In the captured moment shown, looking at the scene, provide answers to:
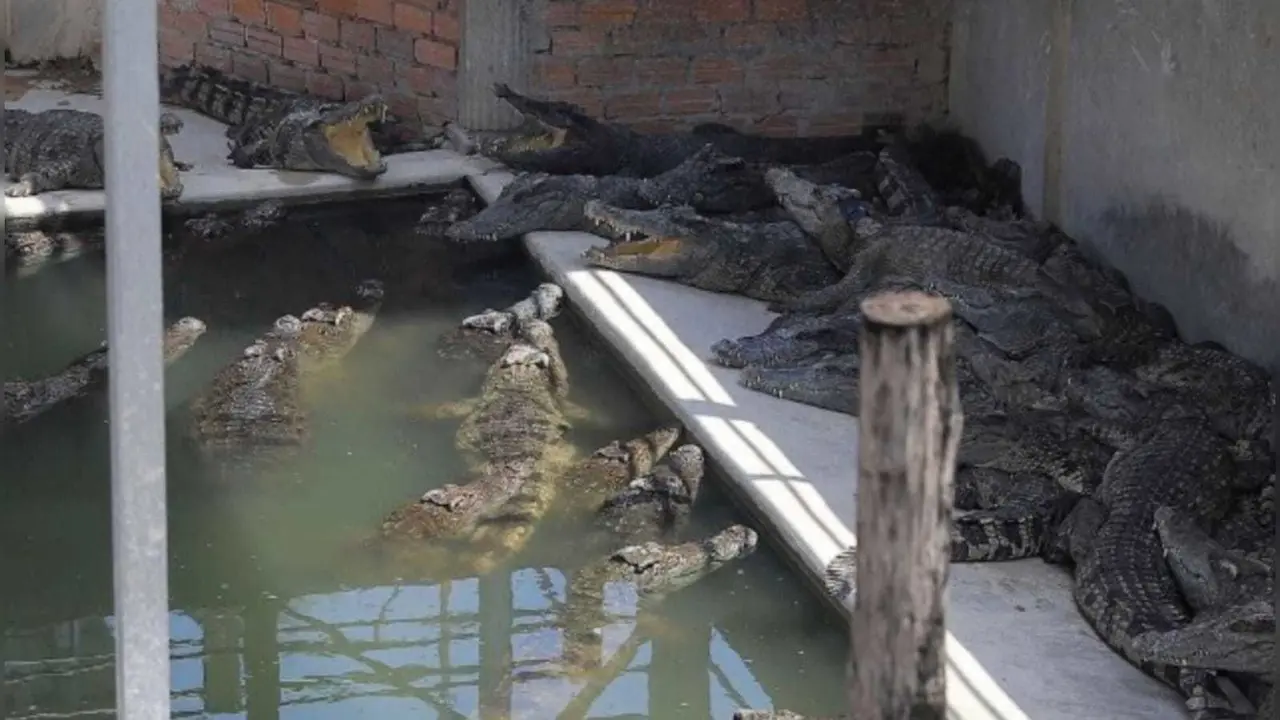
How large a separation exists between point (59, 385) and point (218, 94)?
4.48m

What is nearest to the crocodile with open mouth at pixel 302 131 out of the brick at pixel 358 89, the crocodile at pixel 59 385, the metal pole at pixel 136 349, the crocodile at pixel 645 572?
the brick at pixel 358 89

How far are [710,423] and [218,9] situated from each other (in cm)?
615

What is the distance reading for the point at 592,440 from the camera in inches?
283

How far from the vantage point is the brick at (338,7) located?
11211mm

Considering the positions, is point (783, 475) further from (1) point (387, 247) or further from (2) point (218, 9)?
(2) point (218, 9)

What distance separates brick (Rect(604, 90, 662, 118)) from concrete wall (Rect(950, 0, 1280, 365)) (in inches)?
78.5

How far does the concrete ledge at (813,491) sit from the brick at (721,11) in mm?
2017

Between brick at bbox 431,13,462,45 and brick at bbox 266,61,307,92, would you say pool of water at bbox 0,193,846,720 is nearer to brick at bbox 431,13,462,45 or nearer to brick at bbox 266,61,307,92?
brick at bbox 431,13,462,45

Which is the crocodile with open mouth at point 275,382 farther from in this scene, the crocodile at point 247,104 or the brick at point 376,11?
the brick at point 376,11

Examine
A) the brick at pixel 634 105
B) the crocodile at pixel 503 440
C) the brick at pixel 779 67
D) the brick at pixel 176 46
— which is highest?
the brick at pixel 176 46

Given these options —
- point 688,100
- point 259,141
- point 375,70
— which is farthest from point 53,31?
point 688,100

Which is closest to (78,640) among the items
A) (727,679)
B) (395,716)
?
(395,716)

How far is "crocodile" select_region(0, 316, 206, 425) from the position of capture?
724 centimetres

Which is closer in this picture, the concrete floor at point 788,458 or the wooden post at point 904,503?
the wooden post at point 904,503
